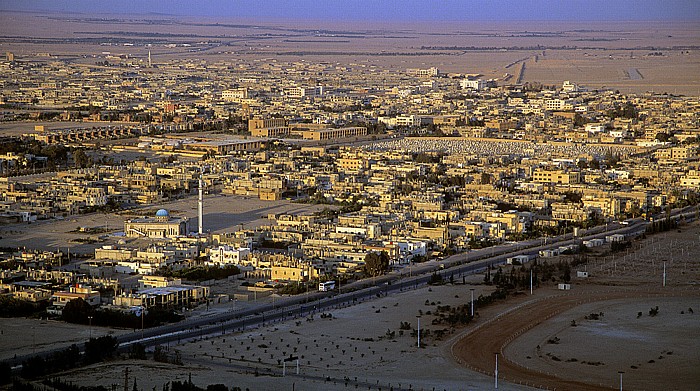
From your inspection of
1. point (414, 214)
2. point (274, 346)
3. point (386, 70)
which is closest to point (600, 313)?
point (274, 346)

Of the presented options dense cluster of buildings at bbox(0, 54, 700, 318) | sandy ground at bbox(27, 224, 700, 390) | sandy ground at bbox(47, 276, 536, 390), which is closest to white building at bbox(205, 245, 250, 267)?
dense cluster of buildings at bbox(0, 54, 700, 318)

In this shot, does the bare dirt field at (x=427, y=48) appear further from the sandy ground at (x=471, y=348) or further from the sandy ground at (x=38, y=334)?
the sandy ground at (x=38, y=334)

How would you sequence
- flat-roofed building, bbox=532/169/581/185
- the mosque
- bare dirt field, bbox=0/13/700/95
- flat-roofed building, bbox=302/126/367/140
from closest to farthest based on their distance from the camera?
the mosque
flat-roofed building, bbox=532/169/581/185
flat-roofed building, bbox=302/126/367/140
bare dirt field, bbox=0/13/700/95

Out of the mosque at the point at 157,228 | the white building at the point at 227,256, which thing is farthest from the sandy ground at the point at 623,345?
the mosque at the point at 157,228

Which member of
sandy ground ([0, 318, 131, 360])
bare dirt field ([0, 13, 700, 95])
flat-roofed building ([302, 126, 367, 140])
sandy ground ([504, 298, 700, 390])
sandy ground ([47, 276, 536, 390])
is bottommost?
flat-roofed building ([302, 126, 367, 140])

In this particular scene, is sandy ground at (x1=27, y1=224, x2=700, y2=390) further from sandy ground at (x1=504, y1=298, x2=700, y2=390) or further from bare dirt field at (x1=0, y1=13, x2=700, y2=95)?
bare dirt field at (x1=0, y1=13, x2=700, y2=95)

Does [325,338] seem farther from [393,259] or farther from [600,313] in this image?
[393,259]

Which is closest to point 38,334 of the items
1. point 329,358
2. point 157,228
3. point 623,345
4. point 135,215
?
point 329,358
